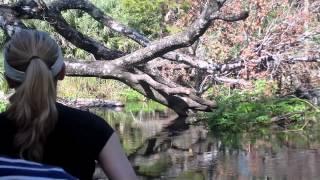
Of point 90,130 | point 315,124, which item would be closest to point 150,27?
point 315,124

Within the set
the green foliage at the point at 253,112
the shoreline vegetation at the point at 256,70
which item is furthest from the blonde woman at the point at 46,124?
the green foliage at the point at 253,112

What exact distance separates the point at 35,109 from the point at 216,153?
22.2 feet

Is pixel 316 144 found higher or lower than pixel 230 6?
lower

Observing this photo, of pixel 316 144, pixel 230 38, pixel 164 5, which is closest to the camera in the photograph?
pixel 316 144

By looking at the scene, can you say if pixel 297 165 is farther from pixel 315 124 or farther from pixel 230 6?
pixel 230 6

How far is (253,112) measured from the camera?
413 inches

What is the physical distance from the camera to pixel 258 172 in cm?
684

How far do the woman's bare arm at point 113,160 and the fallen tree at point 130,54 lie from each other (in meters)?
4.81

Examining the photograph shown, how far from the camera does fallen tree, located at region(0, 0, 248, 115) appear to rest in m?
6.92

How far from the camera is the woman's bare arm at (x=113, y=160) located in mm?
1742

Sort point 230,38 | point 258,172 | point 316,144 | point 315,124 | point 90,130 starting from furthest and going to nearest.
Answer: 1. point 230,38
2. point 315,124
3. point 316,144
4. point 258,172
5. point 90,130

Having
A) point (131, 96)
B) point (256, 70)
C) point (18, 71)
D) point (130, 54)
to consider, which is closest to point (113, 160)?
point (18, 71)

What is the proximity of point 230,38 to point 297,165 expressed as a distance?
24.7 feet

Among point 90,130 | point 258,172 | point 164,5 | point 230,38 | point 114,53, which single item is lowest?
point 258,172
